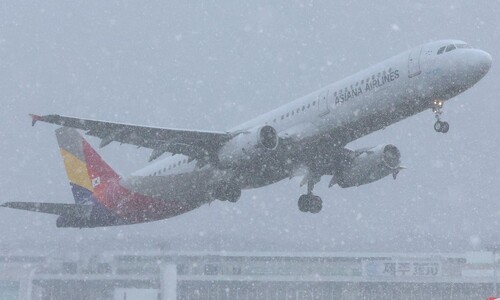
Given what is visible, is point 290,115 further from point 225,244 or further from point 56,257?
point 225,244

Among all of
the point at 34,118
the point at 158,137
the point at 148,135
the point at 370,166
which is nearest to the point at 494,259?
the point at 370,166

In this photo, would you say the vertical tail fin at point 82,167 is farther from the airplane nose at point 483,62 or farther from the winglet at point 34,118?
the airplane nose at point 483,62

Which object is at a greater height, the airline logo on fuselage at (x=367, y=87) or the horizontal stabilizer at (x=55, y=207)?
the airline logo on fuselage at (x=367, y=87)

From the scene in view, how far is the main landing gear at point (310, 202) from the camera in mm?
44469

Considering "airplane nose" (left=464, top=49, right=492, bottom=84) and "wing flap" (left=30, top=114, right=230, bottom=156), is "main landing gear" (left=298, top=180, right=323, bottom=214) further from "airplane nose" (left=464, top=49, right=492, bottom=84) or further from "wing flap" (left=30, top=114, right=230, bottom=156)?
"airplane nose" (left=464, top=49, right=492, bottom=84)

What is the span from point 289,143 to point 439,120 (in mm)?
7034

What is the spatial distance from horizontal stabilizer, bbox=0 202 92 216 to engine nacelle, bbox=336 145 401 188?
15.2m

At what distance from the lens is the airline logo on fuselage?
120ft

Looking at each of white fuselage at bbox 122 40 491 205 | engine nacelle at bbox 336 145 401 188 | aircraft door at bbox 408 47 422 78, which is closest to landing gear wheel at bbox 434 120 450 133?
white fuselage at bbox 122 40 491 205

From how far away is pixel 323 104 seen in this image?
3812cm

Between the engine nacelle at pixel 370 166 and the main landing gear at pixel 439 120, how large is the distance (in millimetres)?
5378

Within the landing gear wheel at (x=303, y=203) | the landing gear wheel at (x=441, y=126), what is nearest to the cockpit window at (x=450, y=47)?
the landing gear wheel at (x=441, y=126)

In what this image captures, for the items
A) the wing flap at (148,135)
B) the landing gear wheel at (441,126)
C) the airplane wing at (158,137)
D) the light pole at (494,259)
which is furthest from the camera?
the light pole at (494,259)

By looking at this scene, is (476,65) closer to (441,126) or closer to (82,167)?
(441,126)
